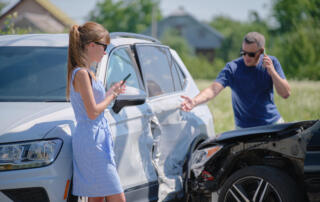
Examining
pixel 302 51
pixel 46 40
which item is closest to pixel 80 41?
pixel 46 40

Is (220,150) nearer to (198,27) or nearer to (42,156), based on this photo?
(42,156)

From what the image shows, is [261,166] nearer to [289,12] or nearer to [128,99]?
[128,99]

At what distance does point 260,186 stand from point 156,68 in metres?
1.92

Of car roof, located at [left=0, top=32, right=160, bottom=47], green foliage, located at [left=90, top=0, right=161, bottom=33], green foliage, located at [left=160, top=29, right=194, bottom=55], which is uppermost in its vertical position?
car roof, located at [left=0, top=32, right=160, bottom=47]

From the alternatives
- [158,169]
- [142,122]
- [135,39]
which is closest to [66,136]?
[142,122]

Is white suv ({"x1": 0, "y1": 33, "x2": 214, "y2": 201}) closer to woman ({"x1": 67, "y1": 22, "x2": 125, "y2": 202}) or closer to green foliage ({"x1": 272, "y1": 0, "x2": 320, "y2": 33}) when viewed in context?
woman ({"x1": 67, "y1": 22, "x2": 125, "y2": 202})

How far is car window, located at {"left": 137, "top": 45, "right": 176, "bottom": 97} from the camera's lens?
16.1ft

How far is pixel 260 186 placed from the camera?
12.7 ft

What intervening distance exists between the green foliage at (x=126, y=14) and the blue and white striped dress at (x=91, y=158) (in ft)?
306

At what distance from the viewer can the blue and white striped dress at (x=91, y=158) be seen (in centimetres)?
322

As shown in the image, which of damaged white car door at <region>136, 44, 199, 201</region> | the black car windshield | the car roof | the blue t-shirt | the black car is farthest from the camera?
the blue t-shirt

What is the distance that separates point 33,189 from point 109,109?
98cm

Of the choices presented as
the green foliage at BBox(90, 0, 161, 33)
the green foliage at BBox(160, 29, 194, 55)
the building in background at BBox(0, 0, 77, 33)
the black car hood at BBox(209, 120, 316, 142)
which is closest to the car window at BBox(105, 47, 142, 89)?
the black car hood at BBox(209, 120, 316, 142)

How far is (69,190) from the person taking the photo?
3273mm
